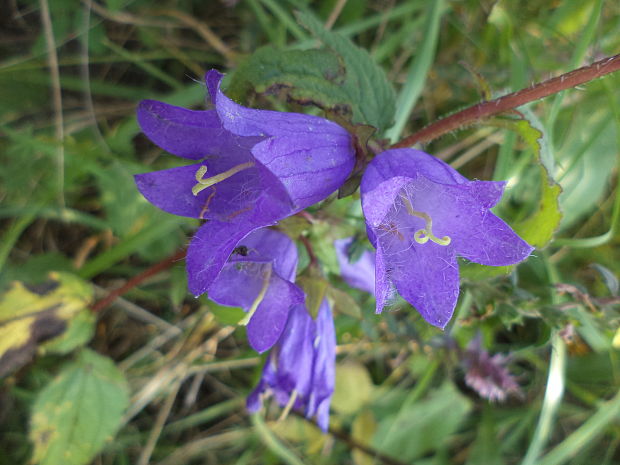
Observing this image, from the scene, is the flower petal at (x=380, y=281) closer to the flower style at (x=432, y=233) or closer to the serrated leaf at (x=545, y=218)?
the flower style at (x=432, y=233)

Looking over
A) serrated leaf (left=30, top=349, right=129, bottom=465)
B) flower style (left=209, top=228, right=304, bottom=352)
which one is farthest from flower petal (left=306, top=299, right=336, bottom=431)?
serrated leaf (left=30, top=349, right=129, bottom=465)

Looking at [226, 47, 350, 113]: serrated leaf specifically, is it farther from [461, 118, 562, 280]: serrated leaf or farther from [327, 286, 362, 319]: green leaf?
[327, 286, 362, 319]: green leaf

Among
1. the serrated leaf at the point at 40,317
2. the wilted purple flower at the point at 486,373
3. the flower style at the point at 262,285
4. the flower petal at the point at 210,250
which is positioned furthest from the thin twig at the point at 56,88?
the wilted purple flower at the point at 486,373

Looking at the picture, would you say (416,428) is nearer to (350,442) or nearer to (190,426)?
(350,442)

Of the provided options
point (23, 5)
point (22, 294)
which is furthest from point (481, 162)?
point (23, 5)

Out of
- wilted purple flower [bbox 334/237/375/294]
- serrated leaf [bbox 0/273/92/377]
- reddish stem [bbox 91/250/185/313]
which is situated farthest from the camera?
serrated leaf [bbox 0/273/92/377]

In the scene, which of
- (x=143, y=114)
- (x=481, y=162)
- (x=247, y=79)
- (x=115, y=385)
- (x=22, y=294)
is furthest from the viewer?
(x=481, y=162)

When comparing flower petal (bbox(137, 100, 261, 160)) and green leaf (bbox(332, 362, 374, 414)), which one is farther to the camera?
Answer: green leaf (bbox(332, 362, 374, 414))
